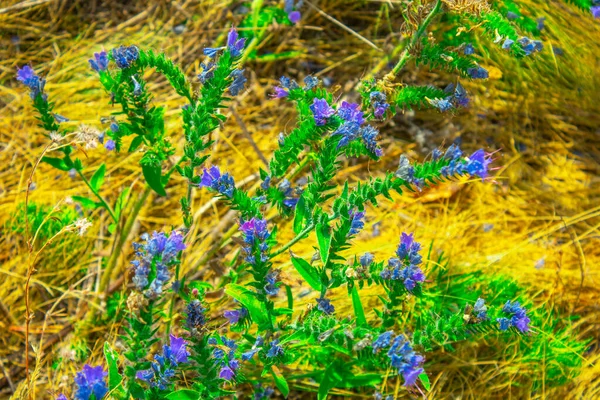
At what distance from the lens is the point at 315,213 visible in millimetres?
1584

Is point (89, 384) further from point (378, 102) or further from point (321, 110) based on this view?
point (378, 102)

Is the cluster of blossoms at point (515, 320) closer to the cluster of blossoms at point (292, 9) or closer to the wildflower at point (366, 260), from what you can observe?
the wildflower at point (366, 260)

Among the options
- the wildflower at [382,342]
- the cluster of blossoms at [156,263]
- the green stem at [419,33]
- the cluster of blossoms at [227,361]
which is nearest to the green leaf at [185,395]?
the cluster of blossoms at [227,361]

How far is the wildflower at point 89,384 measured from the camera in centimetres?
133

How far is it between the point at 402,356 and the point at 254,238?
17.6 inches

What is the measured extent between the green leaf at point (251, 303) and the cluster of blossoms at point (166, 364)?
0.74 ft

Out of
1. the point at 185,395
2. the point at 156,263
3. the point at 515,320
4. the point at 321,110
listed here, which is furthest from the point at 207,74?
the point at 515,320

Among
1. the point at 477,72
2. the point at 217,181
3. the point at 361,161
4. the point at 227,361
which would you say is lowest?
the point at 361,161

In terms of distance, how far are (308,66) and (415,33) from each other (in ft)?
4.86

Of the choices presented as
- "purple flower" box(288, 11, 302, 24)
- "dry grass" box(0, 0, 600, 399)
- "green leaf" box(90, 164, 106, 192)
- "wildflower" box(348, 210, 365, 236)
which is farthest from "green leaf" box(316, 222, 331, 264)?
"purple flower" box(288, 11, 302, 24)

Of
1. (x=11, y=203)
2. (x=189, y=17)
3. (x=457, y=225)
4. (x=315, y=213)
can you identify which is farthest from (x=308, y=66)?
(x=315, y=213)

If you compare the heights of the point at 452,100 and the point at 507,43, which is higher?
the point at 507,43

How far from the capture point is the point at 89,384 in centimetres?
134

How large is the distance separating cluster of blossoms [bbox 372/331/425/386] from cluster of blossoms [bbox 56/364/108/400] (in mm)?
621
